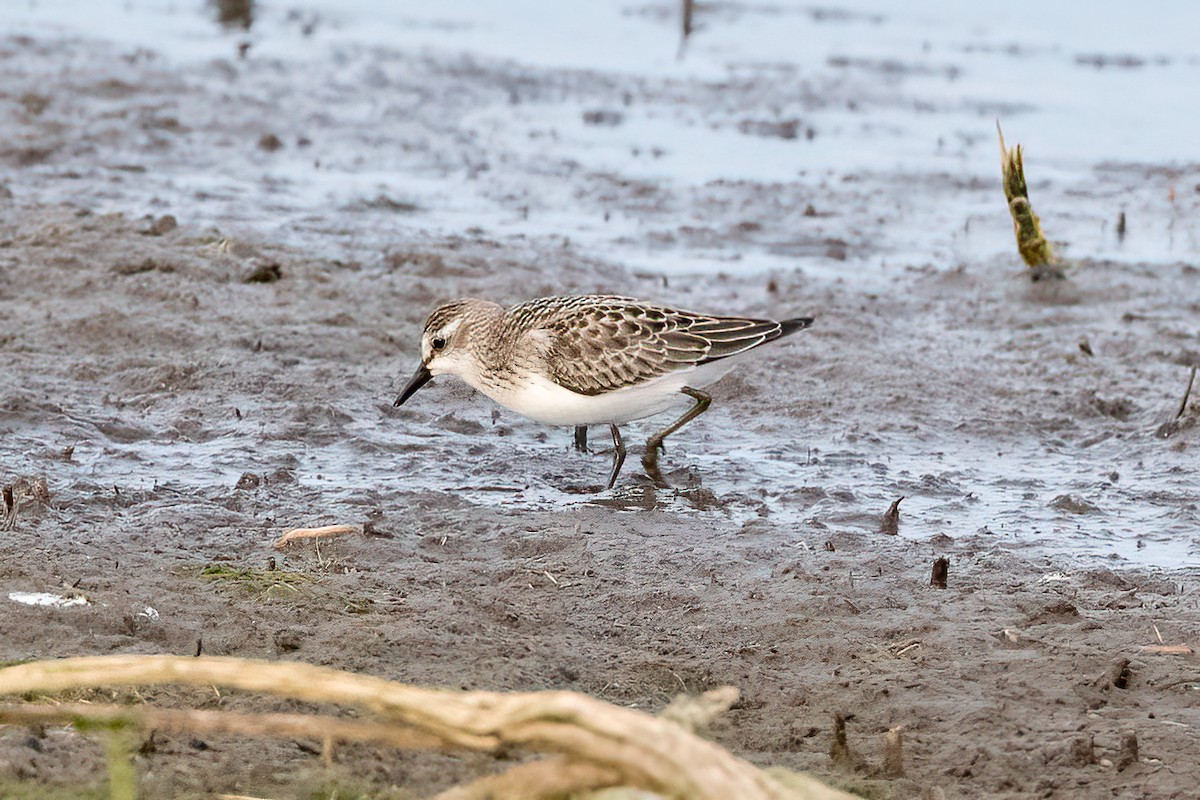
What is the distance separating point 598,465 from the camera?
7.70m

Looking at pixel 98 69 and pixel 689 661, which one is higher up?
pixel 98 69

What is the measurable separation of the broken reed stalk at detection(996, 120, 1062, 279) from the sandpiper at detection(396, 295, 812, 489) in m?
3.85

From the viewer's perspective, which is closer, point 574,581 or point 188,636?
point 188,636

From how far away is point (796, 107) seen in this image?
16.7m

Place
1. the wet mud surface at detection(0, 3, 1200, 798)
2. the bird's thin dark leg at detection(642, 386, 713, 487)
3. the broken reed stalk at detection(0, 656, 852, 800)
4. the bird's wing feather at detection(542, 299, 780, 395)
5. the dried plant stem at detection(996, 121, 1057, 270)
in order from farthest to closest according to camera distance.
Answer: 1. the dried plant stem at detection(996, 121, 1057, 270)
2. the bird's thin dark leg at detection(642, 386, 713, 487)
3. the bird's wing feather at detection(542, 299, 780, 395)
4. the wet mud surface at detection(0, 3, 1200, 798)
5. the broken reed stalk at detection(0, 656, 852, 800)

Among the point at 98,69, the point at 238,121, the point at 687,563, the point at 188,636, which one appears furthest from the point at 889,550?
the point at 98,69

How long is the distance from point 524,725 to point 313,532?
13.0 ft

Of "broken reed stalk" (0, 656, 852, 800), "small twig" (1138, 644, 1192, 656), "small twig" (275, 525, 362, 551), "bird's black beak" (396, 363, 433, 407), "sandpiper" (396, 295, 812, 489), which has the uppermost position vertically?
Answer: "broken reed stalk" (0, 656, 852, 800)

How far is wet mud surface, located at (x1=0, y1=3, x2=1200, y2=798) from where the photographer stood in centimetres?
487

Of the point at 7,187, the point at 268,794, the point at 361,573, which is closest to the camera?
the point at 268,794

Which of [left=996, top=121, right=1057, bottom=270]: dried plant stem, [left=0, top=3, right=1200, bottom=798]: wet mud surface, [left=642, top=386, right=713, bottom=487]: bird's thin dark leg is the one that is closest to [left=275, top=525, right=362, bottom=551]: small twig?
[left=0, top=3, right=1200, bottom=798]: wet mud surface

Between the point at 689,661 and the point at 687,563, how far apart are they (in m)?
1.01

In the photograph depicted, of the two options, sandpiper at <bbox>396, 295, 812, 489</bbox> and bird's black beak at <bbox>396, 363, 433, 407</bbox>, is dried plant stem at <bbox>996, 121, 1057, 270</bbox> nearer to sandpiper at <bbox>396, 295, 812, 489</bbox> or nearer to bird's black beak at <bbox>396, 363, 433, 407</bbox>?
sandpiper at <bbox>396, 295, 812, 489</bbox>

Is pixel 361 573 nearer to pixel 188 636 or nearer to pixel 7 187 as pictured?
pixel 188 636
